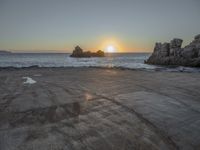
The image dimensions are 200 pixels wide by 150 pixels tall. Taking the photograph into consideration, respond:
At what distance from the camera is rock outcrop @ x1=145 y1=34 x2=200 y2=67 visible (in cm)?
3168

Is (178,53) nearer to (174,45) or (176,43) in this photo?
(174,45)

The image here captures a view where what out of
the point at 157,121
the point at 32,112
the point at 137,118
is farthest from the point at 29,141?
the point at 157,121

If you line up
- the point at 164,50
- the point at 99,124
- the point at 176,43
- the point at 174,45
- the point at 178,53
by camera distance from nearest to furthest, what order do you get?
the point at 99,124
the point at 178,53
the point at 174,45
the point at 176,43
the point at 164,50

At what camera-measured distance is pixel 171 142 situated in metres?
3.32

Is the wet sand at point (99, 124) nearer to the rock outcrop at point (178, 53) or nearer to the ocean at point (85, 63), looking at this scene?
the ocean at point (85, 63)

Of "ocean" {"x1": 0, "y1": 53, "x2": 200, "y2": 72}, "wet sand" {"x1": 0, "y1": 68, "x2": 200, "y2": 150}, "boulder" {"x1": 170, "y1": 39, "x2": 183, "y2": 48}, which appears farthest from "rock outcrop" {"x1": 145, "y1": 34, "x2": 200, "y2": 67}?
"wet sand" {"x1": 0, "y1": 68, "x2": 200, "y2": 150}

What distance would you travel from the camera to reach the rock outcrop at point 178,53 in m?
31.7

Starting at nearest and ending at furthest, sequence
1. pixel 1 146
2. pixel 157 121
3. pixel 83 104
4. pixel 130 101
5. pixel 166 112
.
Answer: pixel 1 146, pixel 157 121, pixel 166 112, pixel 83 104, pixel 130 101

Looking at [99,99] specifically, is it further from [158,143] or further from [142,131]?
[158,143]

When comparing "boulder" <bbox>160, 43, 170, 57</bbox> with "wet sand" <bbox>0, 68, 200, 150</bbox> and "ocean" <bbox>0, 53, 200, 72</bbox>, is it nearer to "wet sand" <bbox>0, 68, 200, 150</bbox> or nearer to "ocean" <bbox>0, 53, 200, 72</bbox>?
"ocean" <bbox>0, 53, 200, 72</bbox>

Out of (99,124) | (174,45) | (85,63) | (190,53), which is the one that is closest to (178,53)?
(190,53)

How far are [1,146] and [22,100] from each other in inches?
133

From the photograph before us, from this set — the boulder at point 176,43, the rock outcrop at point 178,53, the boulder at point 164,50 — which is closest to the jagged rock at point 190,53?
the rock outcrop at point 178,53

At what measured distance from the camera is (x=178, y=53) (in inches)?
1458
